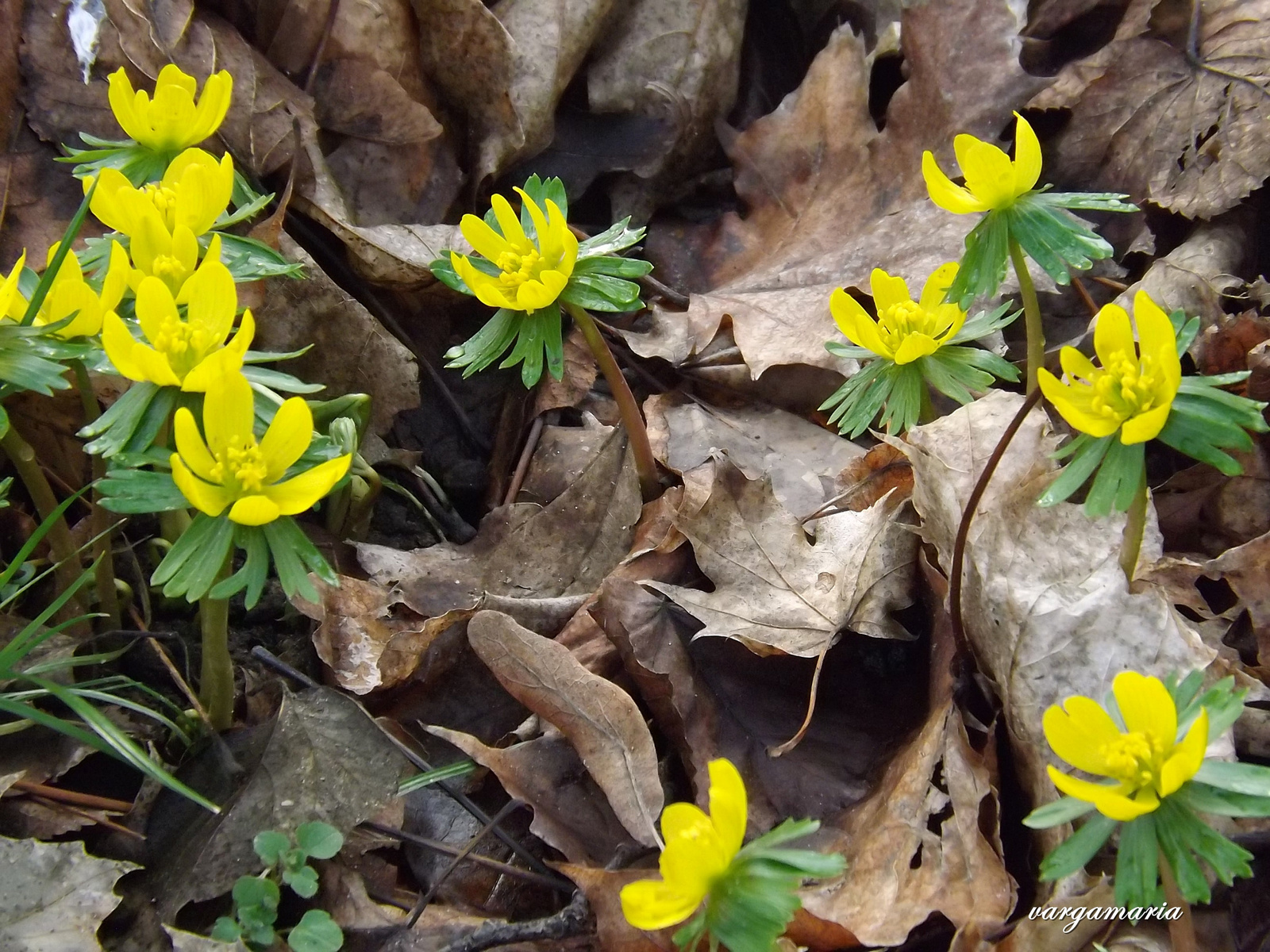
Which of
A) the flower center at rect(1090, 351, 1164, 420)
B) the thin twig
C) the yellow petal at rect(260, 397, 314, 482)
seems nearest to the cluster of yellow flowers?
the yellow petal at rect(260, 397, 314, 482)

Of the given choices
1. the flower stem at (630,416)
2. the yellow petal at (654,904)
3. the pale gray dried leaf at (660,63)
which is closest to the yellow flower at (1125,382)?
the yellow petal at (654,904)

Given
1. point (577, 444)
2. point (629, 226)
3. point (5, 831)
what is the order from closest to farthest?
point (5, 831)
point (577, 444)
point (629, 226)

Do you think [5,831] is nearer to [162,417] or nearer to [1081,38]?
[162,417]

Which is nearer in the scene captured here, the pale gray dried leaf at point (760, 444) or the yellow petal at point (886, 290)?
the yellow petal at point (886, 290)

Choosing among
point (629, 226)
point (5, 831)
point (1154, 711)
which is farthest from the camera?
point (629, 226)

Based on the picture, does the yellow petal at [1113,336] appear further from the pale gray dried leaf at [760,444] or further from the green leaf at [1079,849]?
the pale gray dried leaf at [760,444]

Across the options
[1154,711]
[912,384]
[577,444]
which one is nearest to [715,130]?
[577,444]
